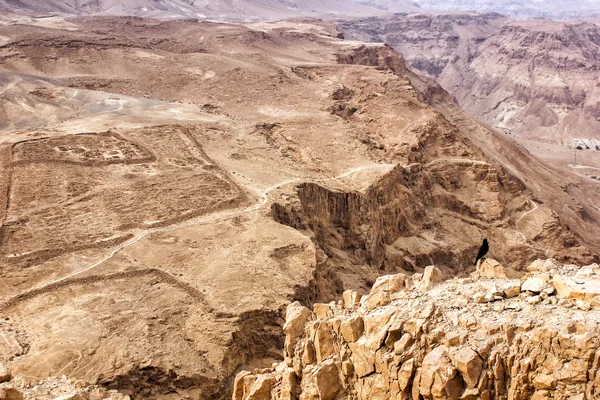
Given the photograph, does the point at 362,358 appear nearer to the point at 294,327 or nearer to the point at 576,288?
the point at 294,327

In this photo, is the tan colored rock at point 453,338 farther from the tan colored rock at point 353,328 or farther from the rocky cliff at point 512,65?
the rocky cliff at point 512,65

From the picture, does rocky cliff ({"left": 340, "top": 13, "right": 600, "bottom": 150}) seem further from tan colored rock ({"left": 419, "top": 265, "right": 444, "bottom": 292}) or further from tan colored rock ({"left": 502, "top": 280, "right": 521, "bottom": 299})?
tan colored rock ({"left": 502, "top": 280, "right": 521, "bottom": 299})

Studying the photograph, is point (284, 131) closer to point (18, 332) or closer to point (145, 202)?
point (145, 202)

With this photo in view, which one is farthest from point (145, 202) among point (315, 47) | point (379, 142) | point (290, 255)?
point (315, 47)

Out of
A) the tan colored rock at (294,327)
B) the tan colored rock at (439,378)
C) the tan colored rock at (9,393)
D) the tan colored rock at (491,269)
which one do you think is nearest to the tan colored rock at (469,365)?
the tan colored rock at (439,378)

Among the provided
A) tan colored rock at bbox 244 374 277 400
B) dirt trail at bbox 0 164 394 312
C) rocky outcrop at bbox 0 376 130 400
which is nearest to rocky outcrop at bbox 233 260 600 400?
tan colored rock at bbox 244 374 277 400

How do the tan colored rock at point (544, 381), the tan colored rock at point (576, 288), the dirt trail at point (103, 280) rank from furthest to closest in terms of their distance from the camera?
the dirt trail at point (103, 280) < the tan colored rock at point (576, 288) < the tan colored rock at point (544, 381)
